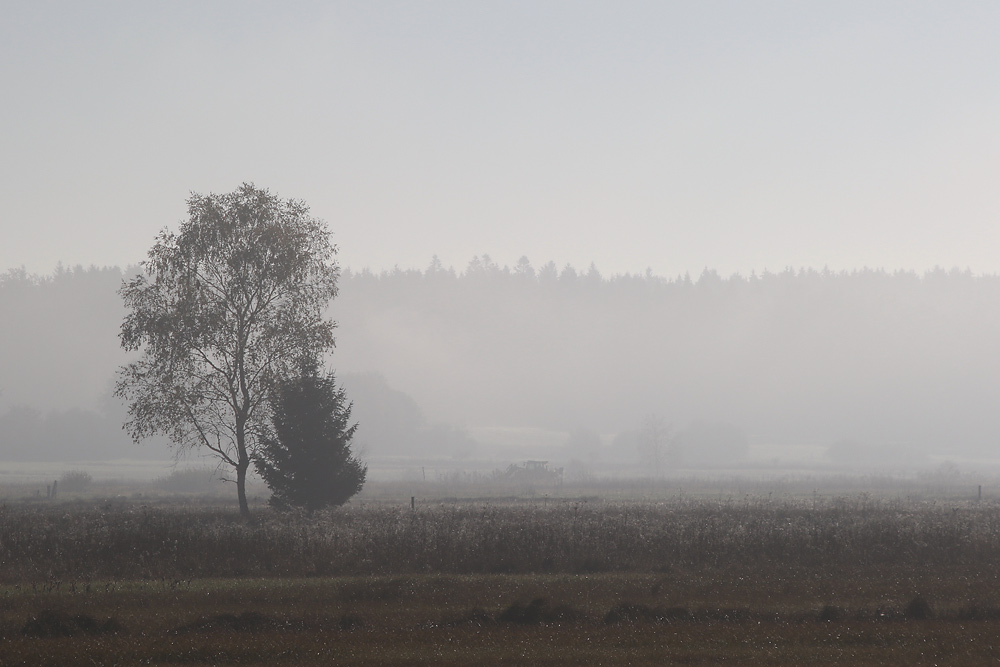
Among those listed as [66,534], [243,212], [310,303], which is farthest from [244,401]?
[66,534]

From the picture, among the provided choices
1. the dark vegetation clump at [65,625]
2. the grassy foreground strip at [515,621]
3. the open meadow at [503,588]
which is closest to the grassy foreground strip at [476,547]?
the open meadow at [503,588]

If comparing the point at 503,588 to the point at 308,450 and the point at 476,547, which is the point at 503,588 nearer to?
the point at 476,547

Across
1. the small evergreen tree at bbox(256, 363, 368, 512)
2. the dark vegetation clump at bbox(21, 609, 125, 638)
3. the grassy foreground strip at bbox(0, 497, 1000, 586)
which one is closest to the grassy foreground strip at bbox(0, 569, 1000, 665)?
the dark vegetation clump at bbox(21, 609, 125, 638)

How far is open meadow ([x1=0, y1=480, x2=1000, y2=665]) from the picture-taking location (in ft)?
59.7

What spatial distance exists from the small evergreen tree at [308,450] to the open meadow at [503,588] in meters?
2.44

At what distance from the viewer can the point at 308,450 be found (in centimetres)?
4050

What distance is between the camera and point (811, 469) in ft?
419

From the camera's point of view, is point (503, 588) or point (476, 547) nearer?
point (503, 588)

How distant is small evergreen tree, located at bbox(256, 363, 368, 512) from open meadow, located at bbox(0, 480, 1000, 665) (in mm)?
2436

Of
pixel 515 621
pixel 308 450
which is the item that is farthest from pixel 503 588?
pixel 308 450

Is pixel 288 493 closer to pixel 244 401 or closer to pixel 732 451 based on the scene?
pixel 244 401

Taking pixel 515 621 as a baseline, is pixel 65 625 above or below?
above

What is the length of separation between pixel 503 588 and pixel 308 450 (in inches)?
708

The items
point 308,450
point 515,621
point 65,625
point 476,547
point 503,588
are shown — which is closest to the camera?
point 65,625
